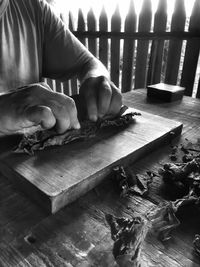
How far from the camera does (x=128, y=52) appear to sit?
9.27 ft

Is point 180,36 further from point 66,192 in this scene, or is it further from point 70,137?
point 66,192

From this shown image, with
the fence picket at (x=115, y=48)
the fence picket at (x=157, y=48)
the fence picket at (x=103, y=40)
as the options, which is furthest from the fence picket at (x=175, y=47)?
the fence picket at (x=103, y=40)

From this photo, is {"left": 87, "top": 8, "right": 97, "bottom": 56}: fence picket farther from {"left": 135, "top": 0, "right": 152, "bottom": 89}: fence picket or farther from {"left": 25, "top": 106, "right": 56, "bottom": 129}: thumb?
{"left": 25, "top": 106, "right": 56, "bottom": 129}: thumb

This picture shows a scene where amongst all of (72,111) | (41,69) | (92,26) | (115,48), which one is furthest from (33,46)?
(92,26)

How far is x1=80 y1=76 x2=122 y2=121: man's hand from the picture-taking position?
1019 mm

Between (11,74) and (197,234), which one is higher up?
(11,74)

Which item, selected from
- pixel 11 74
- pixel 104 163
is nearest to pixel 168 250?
pixel 104 163

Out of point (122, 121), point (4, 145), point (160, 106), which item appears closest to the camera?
point (4, 145)

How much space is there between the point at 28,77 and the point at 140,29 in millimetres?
1587

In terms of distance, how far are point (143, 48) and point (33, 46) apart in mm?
1461

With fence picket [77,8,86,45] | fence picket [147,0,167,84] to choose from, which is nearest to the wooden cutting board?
fence picket [147,0,167,84]

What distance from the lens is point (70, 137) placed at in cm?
86

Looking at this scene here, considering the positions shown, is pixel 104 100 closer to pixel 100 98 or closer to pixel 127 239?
pixel 100 98

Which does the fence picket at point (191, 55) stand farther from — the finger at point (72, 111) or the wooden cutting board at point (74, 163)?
the finger at point (72, 111)
